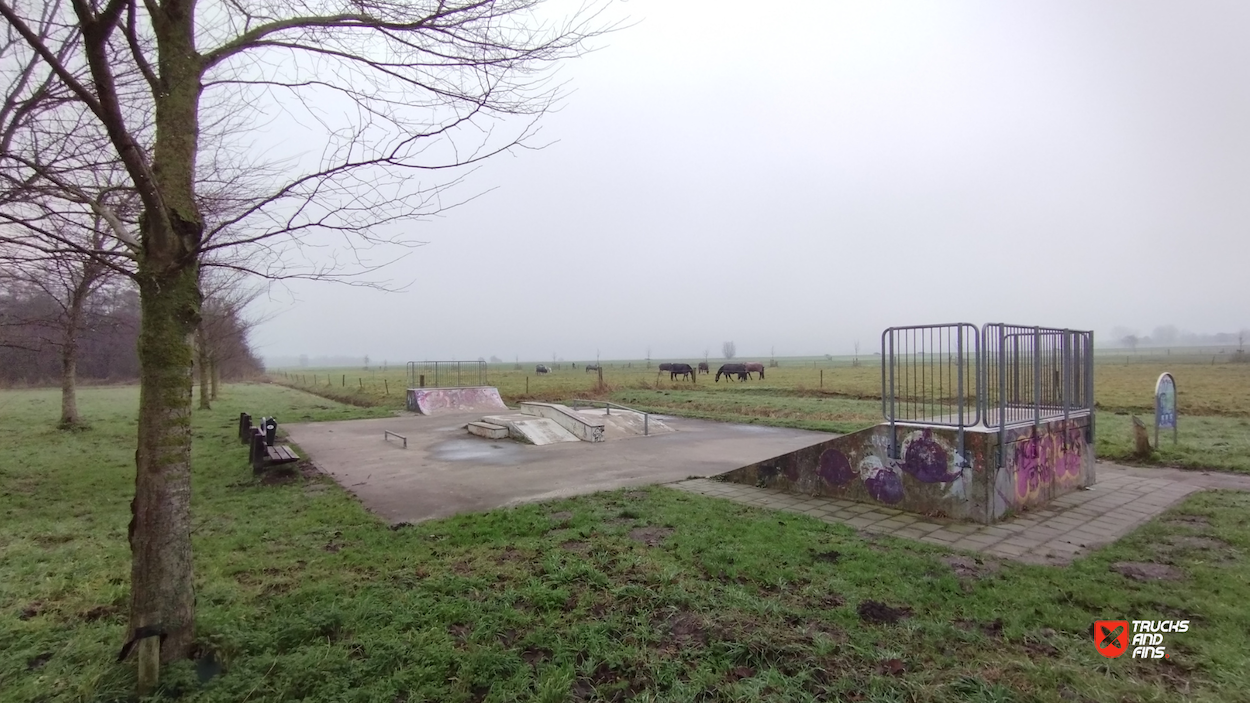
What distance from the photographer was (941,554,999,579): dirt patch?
4.52 metres

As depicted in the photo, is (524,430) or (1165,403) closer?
(1165,403)

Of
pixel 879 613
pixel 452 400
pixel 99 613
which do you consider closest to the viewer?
pixel 879 613

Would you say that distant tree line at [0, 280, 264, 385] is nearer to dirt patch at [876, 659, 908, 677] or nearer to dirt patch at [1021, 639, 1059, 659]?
dirt patch at [876, 659, 908, 677]

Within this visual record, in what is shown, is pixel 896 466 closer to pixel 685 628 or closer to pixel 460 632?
pixel 685 628

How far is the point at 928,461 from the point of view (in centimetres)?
642

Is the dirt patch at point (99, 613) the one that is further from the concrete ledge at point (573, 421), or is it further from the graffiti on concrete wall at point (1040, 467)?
the concrete ledge at point (573, 421)

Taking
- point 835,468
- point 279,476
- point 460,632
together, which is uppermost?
point 835,468

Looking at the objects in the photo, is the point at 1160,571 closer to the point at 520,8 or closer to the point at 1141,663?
the point at 1141,663

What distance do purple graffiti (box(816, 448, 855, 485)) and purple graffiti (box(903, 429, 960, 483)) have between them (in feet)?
2.19

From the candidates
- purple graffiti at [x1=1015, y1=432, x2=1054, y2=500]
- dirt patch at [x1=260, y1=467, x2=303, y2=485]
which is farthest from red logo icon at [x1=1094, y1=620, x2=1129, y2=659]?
dirt patch at [x1=260, y1=467, x2=303, y2=485]

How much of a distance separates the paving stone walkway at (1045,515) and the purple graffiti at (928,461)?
1.45ft

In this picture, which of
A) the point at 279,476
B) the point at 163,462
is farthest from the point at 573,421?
the point at 163,462

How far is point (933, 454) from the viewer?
21.0 feet

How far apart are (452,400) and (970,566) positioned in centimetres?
1858
